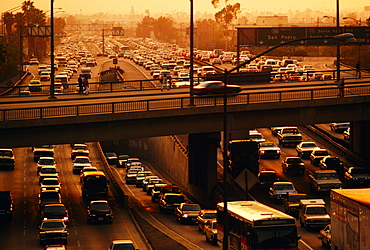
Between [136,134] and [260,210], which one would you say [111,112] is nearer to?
[136,134]

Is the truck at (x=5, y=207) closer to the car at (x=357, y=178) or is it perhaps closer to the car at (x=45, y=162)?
the car at (x=45, y=162)

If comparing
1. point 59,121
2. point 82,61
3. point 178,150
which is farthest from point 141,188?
point 82,61

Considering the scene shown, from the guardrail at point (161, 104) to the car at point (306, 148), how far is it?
13261mm

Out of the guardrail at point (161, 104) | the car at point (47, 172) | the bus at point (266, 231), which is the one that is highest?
the guardrail at point (161, 104)

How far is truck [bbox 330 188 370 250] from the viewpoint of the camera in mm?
27125

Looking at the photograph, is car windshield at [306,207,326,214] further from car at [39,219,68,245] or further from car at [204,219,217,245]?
car at [39,219,68,245]

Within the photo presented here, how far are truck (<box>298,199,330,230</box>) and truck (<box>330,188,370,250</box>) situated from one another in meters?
13.2

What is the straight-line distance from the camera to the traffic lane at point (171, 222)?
43.6m

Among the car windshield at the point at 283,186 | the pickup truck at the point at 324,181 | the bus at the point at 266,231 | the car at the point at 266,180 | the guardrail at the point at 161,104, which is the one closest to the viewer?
the bus at the point at 266,231

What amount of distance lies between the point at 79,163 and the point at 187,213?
25969 millimetres

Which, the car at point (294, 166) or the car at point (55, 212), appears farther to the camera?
the car at point (294, 166)

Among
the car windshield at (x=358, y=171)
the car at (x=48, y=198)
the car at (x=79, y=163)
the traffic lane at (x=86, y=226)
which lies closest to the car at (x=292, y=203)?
the traffic lane at (x=86, y=226)

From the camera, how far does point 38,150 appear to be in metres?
79.3

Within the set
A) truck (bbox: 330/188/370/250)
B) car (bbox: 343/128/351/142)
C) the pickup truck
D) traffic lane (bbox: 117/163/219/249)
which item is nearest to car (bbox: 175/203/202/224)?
traffic lane (bbox: 117/163/219/249)
